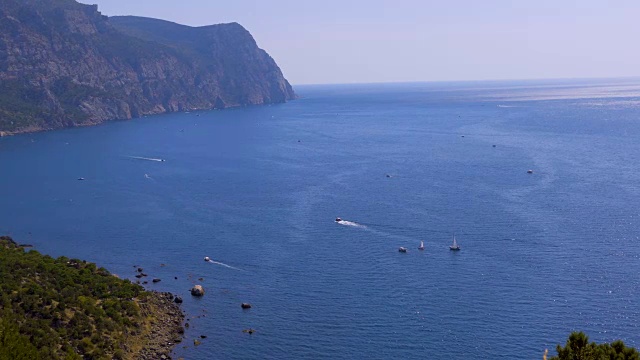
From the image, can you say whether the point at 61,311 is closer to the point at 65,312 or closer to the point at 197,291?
the point at 65,312

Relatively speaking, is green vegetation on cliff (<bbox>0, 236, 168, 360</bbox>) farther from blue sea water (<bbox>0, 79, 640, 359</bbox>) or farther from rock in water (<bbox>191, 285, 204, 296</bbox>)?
blue sea water (<bbox>0, 79, 640, 359</bbox>)

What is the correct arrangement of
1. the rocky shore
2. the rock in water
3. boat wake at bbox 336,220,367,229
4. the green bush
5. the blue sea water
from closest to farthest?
the green bush < the rocky shore < the blue sea water < the rock in water < boat wake at bbox 336,220,367,229

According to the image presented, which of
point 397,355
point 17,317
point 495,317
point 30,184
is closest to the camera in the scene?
point 17,317

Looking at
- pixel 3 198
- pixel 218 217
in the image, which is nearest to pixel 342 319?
pixel 218 217

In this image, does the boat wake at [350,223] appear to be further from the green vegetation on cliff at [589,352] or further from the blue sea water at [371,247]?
the green vegetation on cliff at [589,352]

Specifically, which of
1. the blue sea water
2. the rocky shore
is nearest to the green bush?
the rocky shore

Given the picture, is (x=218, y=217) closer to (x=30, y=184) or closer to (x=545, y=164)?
(x=30, y=184)

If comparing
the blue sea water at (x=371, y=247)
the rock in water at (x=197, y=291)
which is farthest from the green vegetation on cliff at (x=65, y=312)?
the blue sea water at (x=371, y=247)

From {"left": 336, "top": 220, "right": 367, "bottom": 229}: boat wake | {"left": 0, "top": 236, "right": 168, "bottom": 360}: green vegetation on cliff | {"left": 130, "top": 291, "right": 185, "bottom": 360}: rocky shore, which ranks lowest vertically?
{"left": 130, "top": 291, "right": 185, "bottom": 360}: rocky shore

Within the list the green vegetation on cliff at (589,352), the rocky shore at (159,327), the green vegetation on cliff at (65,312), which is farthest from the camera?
the rocky shore at (159,327)
